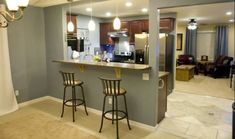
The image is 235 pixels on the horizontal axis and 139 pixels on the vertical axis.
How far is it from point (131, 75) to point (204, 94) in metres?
3.30

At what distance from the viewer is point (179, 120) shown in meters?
3.82

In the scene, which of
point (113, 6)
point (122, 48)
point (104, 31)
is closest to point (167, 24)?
point (113, 6)

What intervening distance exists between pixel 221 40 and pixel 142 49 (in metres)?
5.55

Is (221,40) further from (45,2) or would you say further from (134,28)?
(45,2)

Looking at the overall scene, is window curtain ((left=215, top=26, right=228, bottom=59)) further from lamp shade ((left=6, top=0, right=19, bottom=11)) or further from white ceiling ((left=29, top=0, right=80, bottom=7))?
lamp shade ((left=6, top=0, right=19, bottom=11))

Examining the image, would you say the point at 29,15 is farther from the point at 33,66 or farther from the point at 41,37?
the point at 33,66

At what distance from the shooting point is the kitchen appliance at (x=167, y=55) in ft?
→ 17.0

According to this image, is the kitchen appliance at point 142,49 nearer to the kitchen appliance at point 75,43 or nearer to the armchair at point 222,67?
the kitchen appliance at point 75,43

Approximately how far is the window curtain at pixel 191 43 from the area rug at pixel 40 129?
8061mm

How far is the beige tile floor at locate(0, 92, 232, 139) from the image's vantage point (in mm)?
3250

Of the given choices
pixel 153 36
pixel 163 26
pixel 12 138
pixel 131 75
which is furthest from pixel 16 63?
pixel 163 26

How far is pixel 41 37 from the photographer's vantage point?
491 cm

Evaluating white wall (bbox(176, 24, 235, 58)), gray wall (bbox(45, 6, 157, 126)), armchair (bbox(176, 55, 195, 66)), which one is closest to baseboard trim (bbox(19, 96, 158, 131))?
gray wall (bbox(45, 6, 157, 126))

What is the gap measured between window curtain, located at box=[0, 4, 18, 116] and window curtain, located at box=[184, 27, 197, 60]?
838 centimetres
